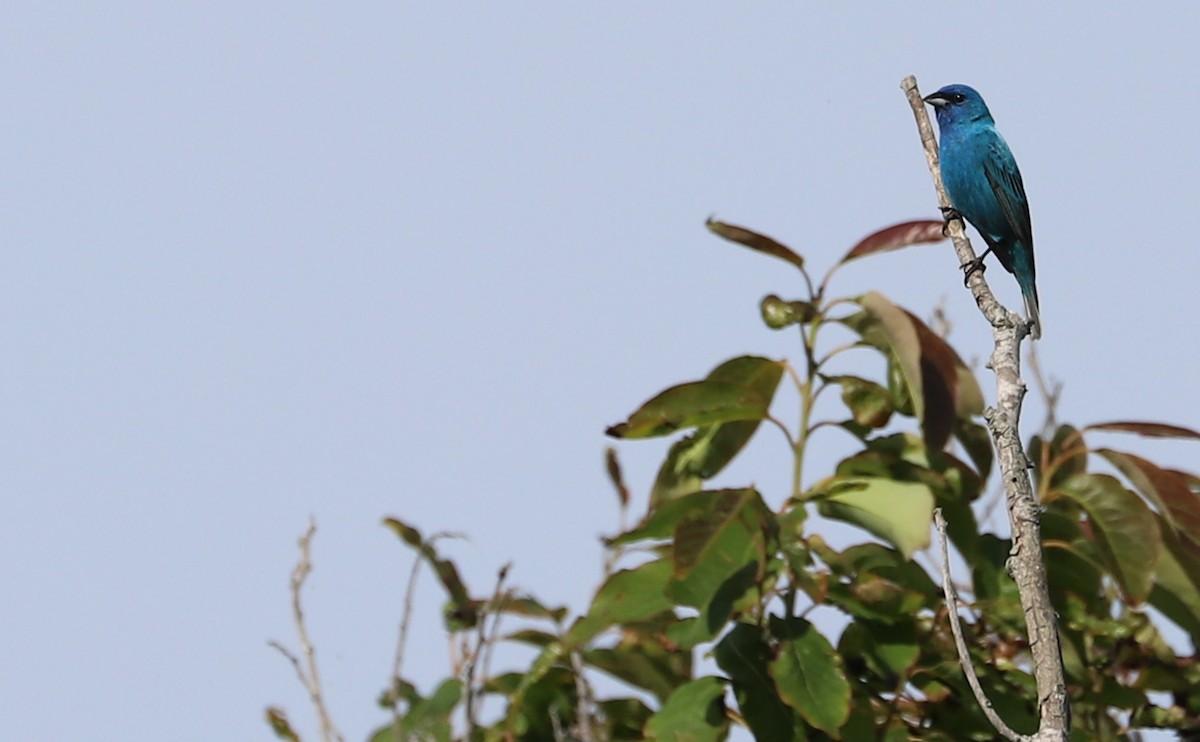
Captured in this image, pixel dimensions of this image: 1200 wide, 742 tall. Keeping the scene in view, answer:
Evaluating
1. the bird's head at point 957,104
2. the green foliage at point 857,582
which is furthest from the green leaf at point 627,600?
the bird's head at point 957,104

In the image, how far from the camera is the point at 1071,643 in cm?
351

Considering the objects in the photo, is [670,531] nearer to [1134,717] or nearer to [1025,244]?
[1134,717]

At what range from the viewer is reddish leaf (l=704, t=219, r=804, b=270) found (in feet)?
11.3

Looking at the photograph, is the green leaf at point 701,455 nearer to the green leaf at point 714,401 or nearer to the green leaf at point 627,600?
the green leaf at point 714,401

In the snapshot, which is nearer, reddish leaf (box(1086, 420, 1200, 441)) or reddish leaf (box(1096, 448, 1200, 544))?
reddish leaf (box(1096, 448, 1200, 544))

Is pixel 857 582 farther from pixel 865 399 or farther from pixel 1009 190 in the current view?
pixel 1009 190

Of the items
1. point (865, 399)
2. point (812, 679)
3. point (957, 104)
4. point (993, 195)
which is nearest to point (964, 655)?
point (812, 679)

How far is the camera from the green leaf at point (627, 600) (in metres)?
3.19

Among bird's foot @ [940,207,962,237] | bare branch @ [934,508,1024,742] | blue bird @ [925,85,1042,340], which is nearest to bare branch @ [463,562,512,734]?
bare branch @ [934,508,1024,742]

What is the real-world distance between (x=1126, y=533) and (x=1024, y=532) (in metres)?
1.13

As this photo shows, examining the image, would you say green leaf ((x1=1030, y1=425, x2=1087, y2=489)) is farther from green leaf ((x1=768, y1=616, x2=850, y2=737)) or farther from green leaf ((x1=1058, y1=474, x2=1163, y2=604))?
green leaf ((x1=768, y1=616, x2=850, y2=737))

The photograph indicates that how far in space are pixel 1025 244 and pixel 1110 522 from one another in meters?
3.89

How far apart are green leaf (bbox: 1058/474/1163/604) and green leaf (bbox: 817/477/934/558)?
0.40 meters

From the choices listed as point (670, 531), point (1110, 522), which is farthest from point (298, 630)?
point (1110, 522)
